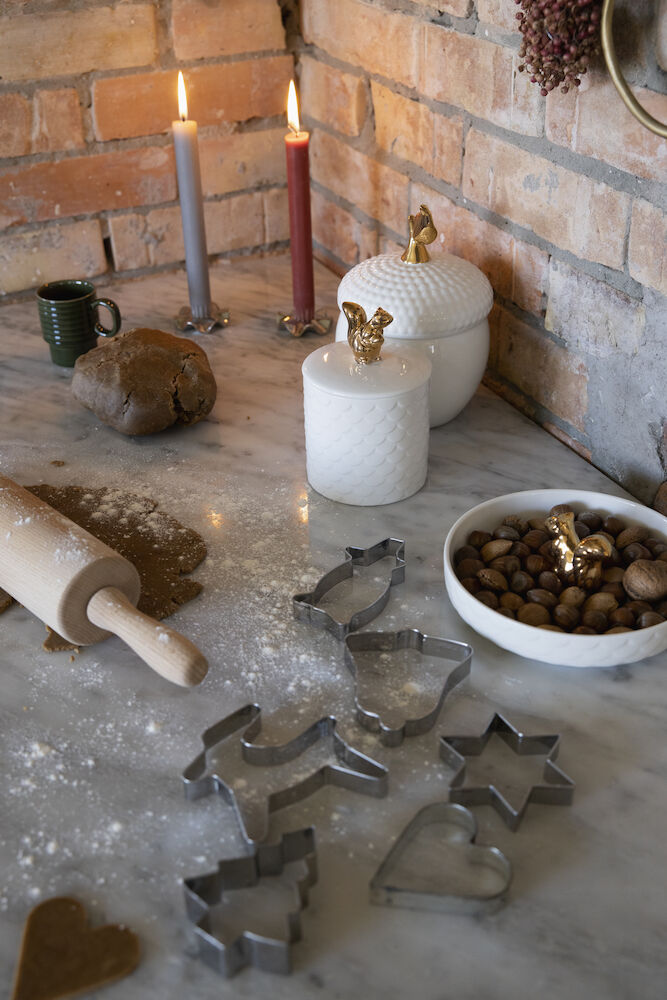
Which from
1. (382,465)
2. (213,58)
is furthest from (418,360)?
(213,58)

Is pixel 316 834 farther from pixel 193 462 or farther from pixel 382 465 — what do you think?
pixel 193 462

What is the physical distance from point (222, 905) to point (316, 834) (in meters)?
0.08

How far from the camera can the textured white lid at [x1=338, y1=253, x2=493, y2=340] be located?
3.53 ft

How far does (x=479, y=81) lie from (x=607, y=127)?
0.24m

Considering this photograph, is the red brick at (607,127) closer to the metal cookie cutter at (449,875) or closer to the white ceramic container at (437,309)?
the white ceramic container at (437,309)

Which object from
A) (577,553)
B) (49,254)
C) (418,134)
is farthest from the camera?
→ (49,254)

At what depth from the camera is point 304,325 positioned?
1407mm

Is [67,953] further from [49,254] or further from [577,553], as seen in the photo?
[49,254]

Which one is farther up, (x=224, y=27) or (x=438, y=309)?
(x=224, y=27)

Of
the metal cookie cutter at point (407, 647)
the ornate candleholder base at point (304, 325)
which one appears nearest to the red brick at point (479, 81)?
the ornate candleholder base at point (304, 325)

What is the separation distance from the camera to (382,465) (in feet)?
3.35

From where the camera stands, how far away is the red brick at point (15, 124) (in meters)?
1.41

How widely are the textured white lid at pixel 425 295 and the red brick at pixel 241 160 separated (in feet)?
1.81

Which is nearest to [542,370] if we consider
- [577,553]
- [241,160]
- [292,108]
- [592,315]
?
[592,315]
